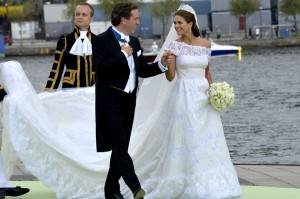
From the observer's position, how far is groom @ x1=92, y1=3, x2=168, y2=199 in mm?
8531

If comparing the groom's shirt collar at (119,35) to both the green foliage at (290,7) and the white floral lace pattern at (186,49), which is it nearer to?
the white floral lace pattern at (186,49)

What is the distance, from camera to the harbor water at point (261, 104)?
18781 millimetres

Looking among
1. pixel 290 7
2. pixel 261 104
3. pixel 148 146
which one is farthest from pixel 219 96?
pixel 290 7

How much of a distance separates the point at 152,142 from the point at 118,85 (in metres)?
0.91

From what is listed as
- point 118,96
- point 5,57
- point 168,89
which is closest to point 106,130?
point 118,96

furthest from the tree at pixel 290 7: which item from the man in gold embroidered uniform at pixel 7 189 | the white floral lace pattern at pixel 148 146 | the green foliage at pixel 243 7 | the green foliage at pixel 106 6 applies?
the man in gold embroidered uniform at pixel 7 189

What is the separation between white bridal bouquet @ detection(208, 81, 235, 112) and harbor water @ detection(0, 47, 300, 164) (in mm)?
7125

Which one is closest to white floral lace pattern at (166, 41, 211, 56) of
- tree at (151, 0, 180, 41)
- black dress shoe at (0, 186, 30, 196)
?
black dress shoe at (0, 186, 30, 196)

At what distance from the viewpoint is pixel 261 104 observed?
1283 inches

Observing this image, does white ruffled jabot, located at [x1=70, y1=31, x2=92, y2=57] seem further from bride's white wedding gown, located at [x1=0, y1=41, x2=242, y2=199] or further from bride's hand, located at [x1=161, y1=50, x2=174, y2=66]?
bride's hand, located at [x1=161, y1=50, x2=174, y2=66]

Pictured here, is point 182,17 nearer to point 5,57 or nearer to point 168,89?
point 168,89

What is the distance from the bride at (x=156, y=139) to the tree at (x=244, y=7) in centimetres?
7277

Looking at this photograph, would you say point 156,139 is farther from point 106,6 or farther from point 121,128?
point 106,6

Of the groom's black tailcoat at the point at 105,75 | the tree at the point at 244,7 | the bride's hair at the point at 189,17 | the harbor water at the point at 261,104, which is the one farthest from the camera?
the tree at the point at 244,7
